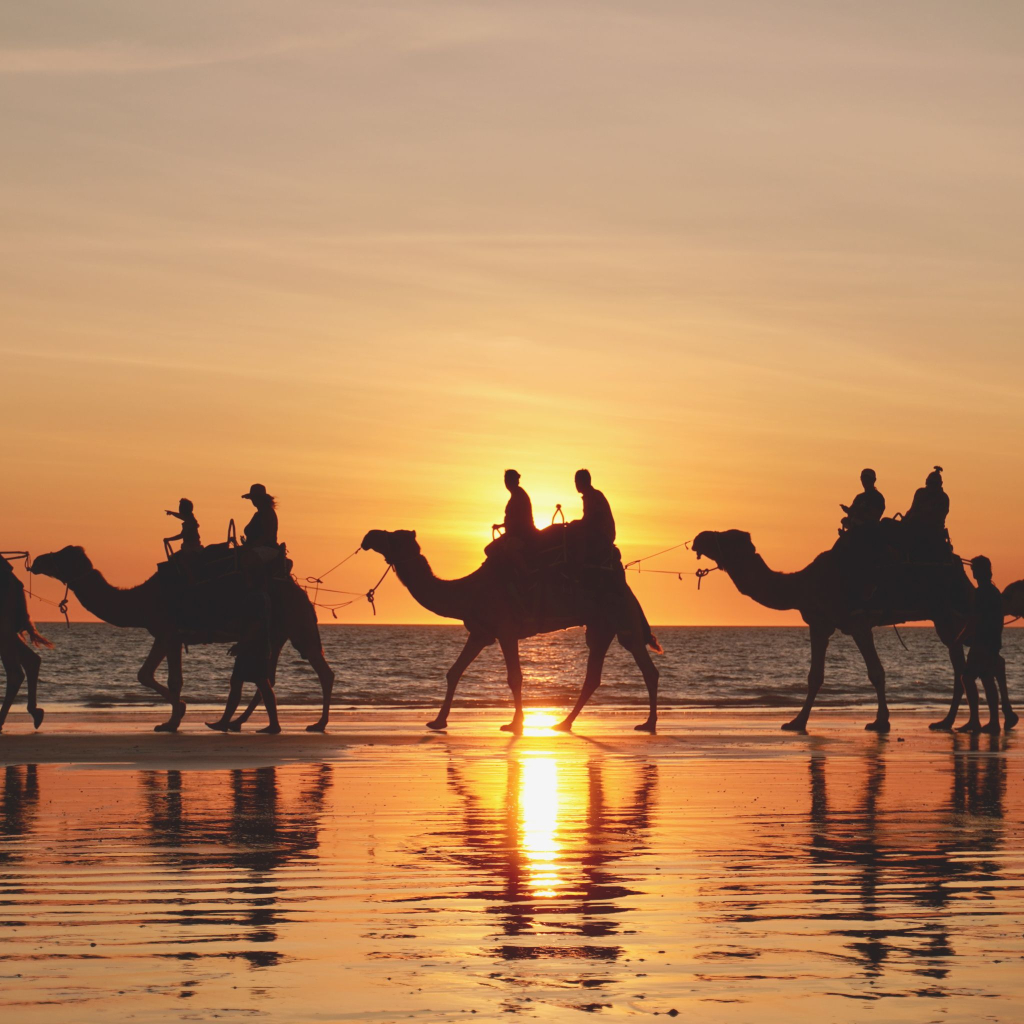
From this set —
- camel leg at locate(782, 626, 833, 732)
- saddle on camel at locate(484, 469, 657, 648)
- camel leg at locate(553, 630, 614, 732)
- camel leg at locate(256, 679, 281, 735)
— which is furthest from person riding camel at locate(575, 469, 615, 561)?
camel leg at locate(256, 679, 281, 735)

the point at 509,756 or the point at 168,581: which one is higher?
the point at 168,581

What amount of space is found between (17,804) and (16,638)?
27.3 feet

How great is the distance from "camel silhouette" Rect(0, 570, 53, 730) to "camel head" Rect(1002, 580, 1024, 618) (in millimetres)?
14664

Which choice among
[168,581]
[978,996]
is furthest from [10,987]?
[168,581]

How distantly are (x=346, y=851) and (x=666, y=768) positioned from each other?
237 inches

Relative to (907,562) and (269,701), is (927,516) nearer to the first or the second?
(907,562)

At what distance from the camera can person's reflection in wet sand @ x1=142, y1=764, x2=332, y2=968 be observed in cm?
668

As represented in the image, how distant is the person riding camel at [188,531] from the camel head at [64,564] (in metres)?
1.15

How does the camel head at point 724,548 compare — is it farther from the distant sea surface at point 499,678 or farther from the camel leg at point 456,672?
the distant sea surface at point 499,678

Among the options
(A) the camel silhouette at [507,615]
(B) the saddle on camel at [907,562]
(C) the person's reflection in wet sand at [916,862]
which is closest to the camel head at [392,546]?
(A) the camel silhouette at [507,615]

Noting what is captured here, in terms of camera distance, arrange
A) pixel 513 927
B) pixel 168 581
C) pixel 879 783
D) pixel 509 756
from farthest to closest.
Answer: pixel 168 581 < pixel 509 756 < pixel 879 783 < pixel 513 927

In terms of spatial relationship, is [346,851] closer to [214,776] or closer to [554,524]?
[214,776]

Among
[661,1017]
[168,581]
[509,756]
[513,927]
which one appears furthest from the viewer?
[168,581]

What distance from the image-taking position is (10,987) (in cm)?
545
